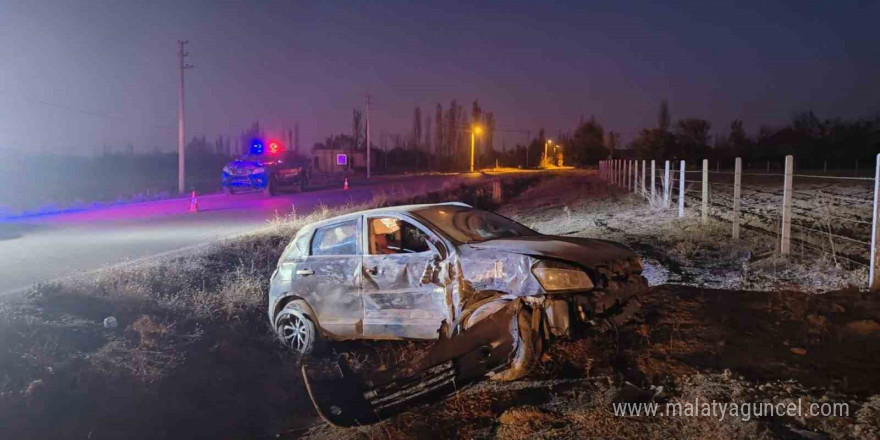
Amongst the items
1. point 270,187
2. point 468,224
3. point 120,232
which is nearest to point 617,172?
point 270,187

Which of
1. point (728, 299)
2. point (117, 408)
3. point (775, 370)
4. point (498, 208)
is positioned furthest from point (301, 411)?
point (498, 208)

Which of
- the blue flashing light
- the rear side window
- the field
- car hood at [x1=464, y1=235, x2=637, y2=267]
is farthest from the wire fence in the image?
the blue flashing light

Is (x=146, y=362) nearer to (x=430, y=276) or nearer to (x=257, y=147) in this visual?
(x=430, y=276)

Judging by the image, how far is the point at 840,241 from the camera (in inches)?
406

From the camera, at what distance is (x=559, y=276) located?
4.98m

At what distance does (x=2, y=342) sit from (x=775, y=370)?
6.91 m

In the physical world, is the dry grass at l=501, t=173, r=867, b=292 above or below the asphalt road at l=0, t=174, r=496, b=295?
above

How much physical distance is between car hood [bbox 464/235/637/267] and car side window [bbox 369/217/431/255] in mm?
876

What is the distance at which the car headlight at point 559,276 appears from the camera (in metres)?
4.95

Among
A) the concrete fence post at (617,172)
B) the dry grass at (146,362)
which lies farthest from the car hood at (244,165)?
the dry grass at (146,362)

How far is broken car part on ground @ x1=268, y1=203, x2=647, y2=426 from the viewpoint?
195 inches

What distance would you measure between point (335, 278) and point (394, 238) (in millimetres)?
763

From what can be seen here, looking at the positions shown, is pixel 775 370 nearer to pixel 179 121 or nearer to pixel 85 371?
pixel 85 371

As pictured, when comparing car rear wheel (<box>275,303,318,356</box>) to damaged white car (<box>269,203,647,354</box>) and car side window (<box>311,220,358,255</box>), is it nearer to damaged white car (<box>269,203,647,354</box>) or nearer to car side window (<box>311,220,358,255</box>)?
damaged white car (<box>269,203,647,354</box>)
